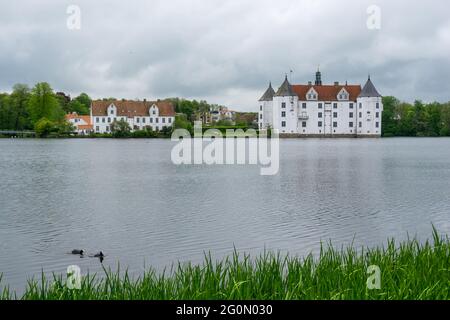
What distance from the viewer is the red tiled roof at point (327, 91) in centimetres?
8525

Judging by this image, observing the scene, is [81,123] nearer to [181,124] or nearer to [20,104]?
[20,104]

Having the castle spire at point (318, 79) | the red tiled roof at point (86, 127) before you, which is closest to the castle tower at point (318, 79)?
the castle spire at point (318, 79)

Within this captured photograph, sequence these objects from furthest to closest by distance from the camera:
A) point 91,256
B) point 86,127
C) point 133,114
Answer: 1. point 133,114
2. point 86,127
3. point 91,256

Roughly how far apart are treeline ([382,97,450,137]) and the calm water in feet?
240

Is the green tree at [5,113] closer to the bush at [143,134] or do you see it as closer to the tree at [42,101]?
the tree at [42,101]

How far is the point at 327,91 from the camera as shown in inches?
3371

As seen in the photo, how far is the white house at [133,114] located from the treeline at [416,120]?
3276cm

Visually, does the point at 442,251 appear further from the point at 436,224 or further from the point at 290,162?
the point at 290,162

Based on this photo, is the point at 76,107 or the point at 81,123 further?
the point at 76,107

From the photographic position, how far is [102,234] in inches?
476

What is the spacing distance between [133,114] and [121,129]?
8414 millimetres

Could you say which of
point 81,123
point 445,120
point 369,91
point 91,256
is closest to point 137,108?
point 81,123
